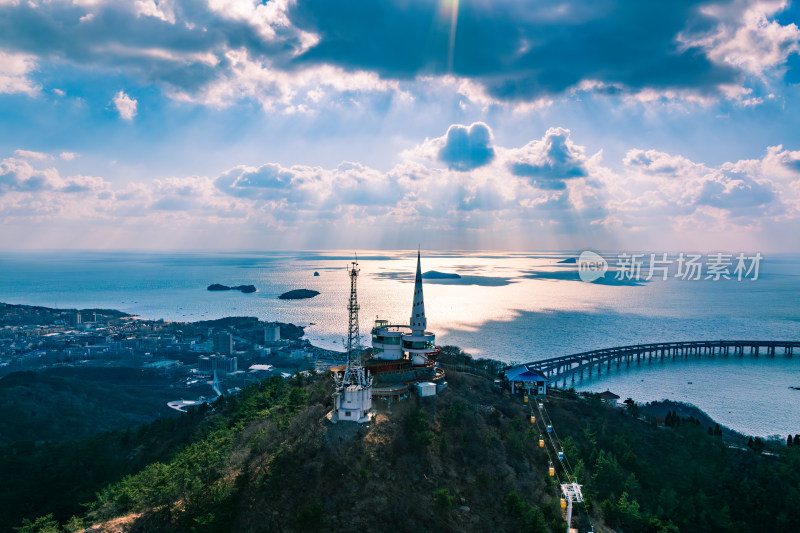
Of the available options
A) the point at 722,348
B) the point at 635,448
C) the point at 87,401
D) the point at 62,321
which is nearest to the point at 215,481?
the point at 635,448

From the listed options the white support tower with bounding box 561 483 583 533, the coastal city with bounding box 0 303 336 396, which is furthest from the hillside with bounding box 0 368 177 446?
the white support tower with bounding box 561 483 583 533

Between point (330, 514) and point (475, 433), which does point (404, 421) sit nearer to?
point (475, 433)

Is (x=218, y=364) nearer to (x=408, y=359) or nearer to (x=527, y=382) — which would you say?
(x=408, y=359)

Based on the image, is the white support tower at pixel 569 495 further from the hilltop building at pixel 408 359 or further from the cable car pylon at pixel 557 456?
the hilltop building at pixel 408 359

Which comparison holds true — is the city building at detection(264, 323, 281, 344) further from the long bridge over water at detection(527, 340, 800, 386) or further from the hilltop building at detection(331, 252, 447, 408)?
the hilltop building at detection(331, 252, 447, 408)

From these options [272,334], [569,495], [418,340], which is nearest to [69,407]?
[272,334]

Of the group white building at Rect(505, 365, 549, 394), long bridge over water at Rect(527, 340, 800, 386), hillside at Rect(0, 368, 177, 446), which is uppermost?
white building at Rect(505, 365, 549, 394)

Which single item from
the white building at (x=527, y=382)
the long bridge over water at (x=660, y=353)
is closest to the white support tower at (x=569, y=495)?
the white building at (x=527, y=382)
